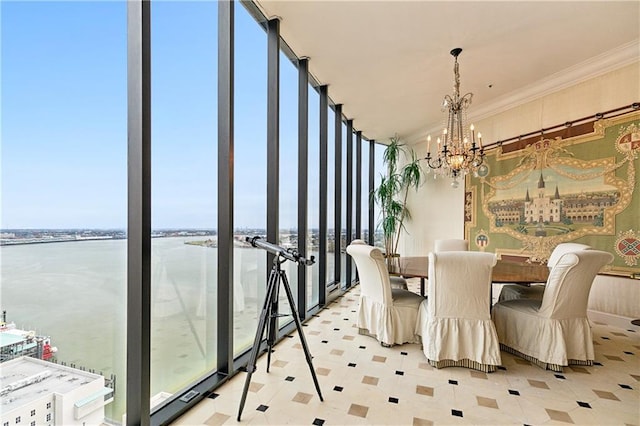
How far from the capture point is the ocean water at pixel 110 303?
4.04ft

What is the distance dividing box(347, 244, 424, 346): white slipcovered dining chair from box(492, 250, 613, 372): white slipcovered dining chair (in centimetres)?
87

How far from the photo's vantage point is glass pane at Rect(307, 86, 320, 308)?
410 centimetres

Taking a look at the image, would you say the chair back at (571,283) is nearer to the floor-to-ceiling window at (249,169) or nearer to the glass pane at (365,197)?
the floor-to-ceiling window at (249,169)

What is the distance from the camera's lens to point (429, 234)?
603 cm

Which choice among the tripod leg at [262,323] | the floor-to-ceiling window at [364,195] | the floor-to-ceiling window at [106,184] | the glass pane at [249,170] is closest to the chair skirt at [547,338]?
the tripod leg at [262,323]

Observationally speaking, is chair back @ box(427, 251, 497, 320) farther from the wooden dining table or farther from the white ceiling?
the white ceiling

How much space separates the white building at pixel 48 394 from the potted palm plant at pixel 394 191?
185 inches

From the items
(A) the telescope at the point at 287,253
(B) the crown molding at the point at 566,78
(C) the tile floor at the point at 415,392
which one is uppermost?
(B) the crown molding at the point at 566,78

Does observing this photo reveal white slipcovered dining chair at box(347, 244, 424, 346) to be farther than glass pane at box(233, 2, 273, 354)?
Yes

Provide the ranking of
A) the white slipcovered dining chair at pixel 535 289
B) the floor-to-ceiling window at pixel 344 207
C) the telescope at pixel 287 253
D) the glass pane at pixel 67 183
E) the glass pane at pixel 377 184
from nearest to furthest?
1. the glass pane at pixel 67 183
2. the telescope at pixel 287 253
3. the white slipcovered dining chair at pixel 535 289
4. the floor-to-ceiling window at pixel 344 207
5. the glass pane at pixel 377 184

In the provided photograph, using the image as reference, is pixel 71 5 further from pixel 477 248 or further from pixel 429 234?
pixel 429 234

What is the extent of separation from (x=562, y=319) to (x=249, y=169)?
2.86 metres

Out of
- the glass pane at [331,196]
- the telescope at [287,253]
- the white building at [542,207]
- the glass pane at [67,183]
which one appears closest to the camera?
the glass pane at [67,183]

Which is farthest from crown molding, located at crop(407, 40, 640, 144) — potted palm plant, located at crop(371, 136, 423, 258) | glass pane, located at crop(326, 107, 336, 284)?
glass pane, located at crop(326, 107, 336, 284)
